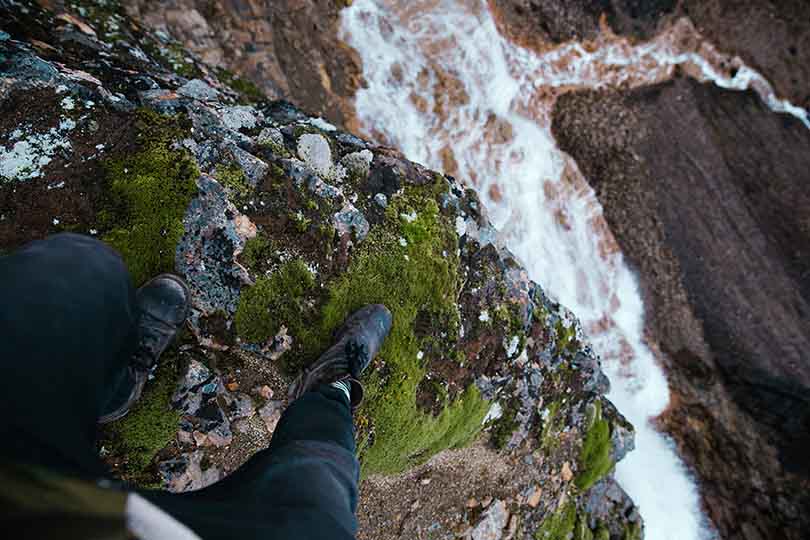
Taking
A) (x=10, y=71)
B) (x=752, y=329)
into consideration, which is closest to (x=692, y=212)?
(x=752, y=329)

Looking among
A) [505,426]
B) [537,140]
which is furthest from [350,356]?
[537,140]

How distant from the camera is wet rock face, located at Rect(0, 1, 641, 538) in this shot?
3.09 m

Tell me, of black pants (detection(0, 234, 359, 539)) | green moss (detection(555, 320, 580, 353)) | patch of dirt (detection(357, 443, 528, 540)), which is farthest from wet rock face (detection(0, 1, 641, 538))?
black pants (detection(0, 234, 359, 539))

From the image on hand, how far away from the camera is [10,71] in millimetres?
3006

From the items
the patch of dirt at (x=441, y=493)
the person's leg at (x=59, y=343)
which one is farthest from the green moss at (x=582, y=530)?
the person's leg at (x=59, y=343)

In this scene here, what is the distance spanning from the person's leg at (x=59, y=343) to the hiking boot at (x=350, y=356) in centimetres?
139

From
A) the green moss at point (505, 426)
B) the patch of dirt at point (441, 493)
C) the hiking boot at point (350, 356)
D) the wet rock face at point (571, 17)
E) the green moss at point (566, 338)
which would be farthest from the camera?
the wet rock face at point (571, 17)

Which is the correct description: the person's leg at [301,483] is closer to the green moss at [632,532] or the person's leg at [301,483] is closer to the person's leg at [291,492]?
the person's leg at [291,492]

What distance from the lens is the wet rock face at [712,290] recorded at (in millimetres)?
8156

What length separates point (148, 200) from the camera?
3174mm

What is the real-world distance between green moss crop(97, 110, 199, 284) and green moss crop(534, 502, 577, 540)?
185 inches

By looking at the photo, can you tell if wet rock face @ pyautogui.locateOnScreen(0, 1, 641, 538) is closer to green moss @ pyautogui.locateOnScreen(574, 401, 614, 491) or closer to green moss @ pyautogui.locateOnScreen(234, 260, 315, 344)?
green moss @ pyautogui.locateOnScreen(234, 260, 315, 344)

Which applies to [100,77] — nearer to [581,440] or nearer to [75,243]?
[75,243]

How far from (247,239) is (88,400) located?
Answer: 1.74 metres
